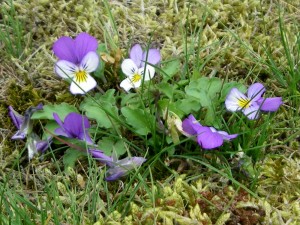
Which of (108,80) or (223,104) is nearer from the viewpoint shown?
(223,104)

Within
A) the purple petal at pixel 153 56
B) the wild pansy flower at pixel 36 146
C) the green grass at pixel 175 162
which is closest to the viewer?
the green grass at pixel 175 162

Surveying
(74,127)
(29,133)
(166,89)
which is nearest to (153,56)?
(166,89)

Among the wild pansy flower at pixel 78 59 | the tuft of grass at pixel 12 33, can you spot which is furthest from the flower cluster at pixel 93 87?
the tuft of grass at pixel 12 33

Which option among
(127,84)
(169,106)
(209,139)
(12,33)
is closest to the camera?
(209,139)

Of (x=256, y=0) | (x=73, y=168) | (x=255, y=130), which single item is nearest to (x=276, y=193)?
(x=255, y=130)

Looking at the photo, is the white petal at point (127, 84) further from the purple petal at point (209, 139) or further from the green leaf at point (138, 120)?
the purple petal at point (209, 139)

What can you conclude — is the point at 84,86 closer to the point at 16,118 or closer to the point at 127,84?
the point at 127,84

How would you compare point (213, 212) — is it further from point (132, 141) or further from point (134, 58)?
point (134, 58)
